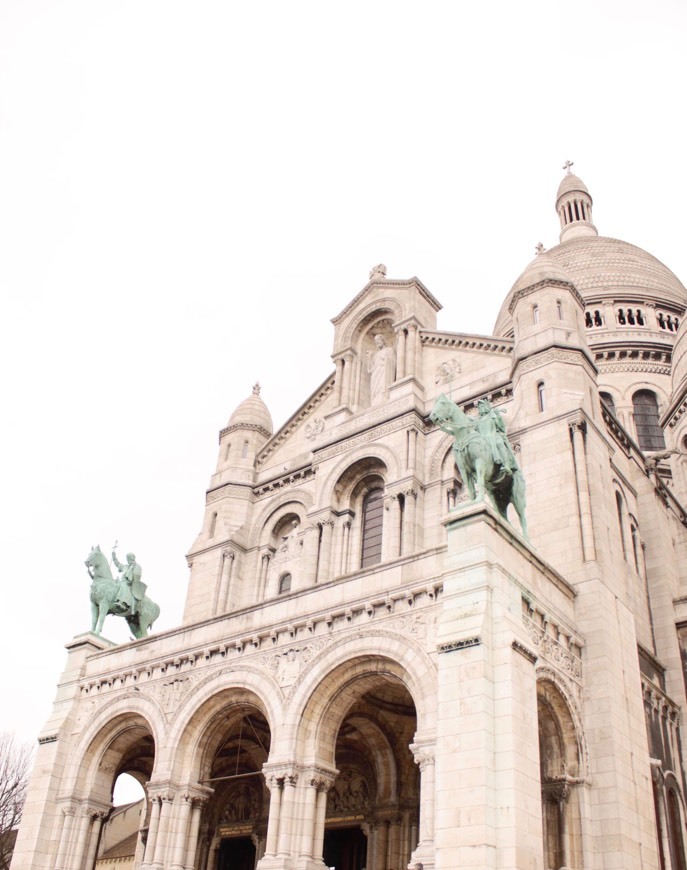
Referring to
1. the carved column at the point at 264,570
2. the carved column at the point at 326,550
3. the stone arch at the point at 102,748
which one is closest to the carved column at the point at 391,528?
the carved column at the point at 326,550

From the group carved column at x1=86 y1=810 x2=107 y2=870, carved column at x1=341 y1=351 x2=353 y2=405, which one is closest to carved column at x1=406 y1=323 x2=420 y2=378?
carved column at x1=341 y1=351 x2=353 y2=405

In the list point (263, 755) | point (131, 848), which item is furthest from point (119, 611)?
point (131, 848)

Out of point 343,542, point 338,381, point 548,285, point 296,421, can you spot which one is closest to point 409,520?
point 343,542

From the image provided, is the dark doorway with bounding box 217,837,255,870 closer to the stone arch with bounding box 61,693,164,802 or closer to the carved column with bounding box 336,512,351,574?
the stone arch with bounding box 61,693,164,802

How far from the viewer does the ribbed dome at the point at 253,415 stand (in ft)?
117

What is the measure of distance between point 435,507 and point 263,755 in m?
8.76

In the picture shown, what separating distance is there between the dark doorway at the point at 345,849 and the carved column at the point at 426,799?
7192mm

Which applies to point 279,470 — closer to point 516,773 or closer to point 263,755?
point 263,755

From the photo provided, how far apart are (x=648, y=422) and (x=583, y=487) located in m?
23.3

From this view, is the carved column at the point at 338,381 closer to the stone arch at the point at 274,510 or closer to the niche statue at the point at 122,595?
the stone arch at the point at 274,510

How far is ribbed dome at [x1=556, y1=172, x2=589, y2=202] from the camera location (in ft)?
224

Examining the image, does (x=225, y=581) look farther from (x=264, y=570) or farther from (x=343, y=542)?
(x=343, y=542)

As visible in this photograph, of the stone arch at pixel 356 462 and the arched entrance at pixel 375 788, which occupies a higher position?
the stone arch at pixel 356 462

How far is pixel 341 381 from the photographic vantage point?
32875mm
